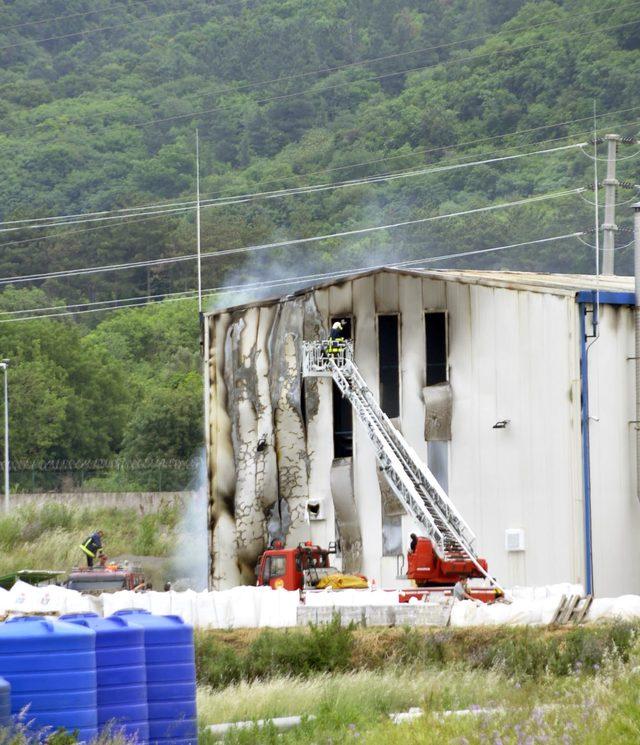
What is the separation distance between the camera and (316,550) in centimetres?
3397

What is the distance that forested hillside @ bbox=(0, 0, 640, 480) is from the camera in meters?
104

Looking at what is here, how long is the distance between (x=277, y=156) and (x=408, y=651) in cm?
14329

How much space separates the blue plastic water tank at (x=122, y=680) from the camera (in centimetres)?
1538

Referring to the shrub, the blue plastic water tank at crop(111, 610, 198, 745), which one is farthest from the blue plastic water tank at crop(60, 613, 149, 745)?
the shrub

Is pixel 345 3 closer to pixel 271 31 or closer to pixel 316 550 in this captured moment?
pixel 271 31

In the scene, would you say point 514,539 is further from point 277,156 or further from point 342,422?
point 277,156

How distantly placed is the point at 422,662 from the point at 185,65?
578 ft

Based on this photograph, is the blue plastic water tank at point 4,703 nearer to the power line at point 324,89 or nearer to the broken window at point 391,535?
the broken window at point 391,535

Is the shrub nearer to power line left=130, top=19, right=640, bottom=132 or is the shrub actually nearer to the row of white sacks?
the row of white sacks

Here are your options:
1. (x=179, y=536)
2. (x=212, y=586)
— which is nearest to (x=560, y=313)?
(x=212, y=586)

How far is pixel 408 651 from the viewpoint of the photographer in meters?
24.2

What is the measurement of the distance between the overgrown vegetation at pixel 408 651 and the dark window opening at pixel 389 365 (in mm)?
10898

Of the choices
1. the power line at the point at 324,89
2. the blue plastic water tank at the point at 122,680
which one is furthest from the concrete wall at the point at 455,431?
the power line at the point at 324,89

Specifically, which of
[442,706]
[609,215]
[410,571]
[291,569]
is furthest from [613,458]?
[609,215]
